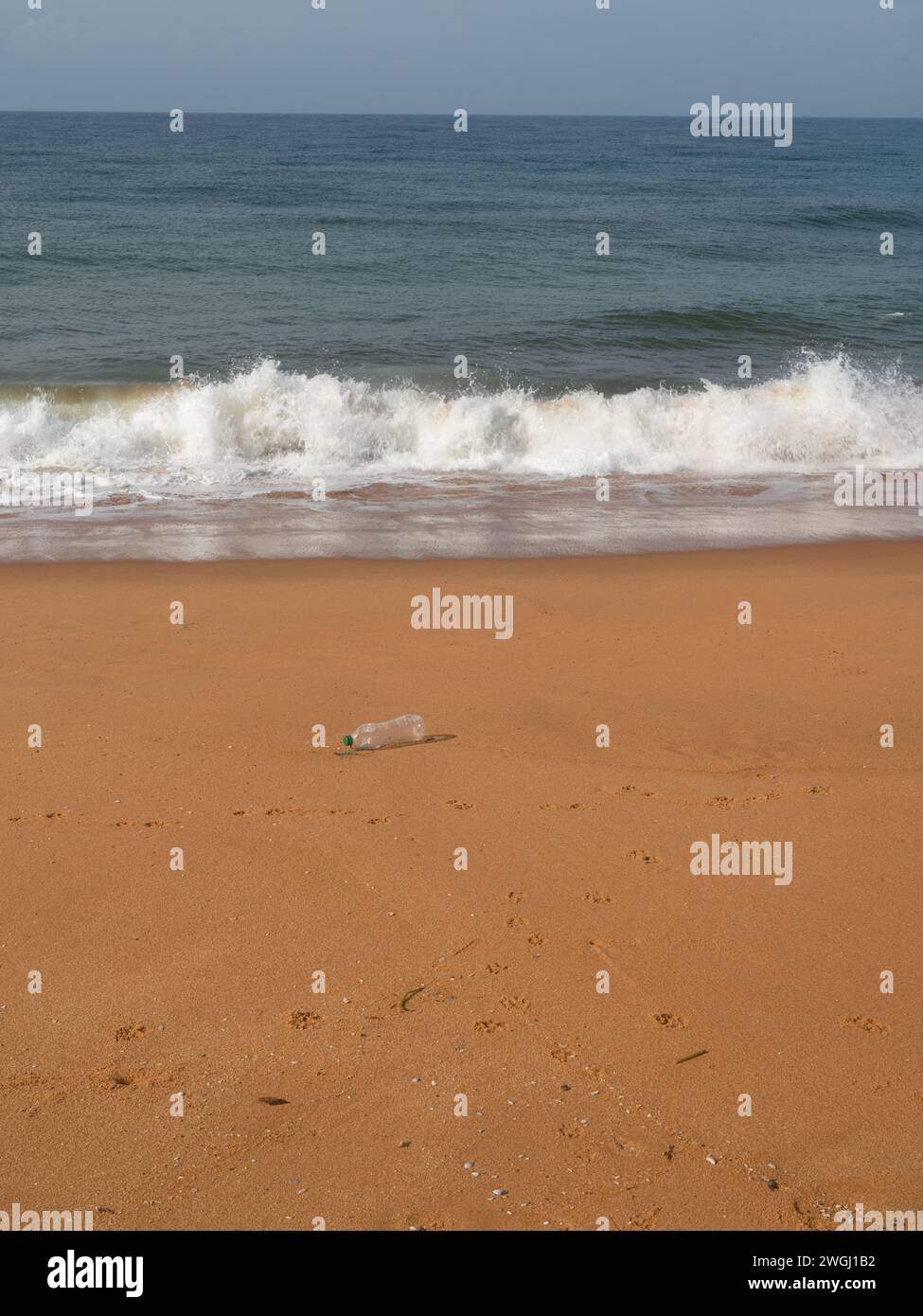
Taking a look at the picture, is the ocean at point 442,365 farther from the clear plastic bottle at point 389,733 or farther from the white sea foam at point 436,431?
the clear plastic bottle at point 389,733

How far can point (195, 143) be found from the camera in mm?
55594

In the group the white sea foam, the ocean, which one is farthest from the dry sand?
the white sea foam

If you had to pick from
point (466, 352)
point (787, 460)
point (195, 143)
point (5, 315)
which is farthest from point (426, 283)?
point (195, 143)

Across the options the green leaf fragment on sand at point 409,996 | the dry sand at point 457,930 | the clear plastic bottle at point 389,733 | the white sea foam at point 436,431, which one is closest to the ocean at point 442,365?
the white sea foam at point 436,431

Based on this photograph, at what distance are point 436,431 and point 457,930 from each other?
40.9 feet

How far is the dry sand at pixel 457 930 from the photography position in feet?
13.1

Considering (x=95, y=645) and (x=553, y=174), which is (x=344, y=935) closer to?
(x=95, y=645)

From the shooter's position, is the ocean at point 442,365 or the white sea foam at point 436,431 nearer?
the ocean at point 442,365

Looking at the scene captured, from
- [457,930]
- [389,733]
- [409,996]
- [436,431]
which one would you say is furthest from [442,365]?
[409,996]

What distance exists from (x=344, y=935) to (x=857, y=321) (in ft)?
75.5

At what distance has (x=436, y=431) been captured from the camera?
16.9 m

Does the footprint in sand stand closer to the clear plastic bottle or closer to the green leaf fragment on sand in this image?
the green leaf fragment on sand

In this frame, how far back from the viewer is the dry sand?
13.1 feet

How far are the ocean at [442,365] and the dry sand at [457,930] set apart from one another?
12.8ft
